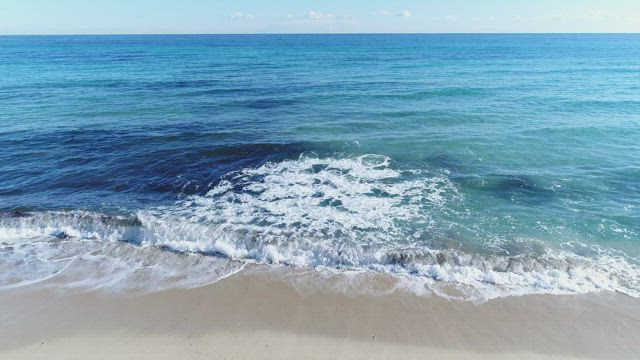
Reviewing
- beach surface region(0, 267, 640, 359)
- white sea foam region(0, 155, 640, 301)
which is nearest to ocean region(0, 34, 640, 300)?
white sea foam region(0, 155, 640, 301)

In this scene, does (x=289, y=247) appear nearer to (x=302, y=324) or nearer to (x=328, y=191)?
(x=302, y=324)

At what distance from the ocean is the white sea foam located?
2.5 inches

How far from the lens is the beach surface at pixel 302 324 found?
7980 millimetres

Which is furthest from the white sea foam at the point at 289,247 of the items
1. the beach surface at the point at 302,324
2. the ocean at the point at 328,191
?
the beach surface at the point at 302,324

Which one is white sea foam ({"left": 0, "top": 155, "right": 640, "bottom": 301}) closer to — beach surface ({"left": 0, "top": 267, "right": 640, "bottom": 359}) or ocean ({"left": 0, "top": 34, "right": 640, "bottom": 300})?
ocean ({"left": 0, "top": 34, "right": 640, "bottom": 300})

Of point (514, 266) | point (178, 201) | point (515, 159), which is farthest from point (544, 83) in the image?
point (178, 201)

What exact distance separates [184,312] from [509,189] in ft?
44.8

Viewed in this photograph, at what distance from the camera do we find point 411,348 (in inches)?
316

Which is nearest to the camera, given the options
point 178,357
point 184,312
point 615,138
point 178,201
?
point 178,357

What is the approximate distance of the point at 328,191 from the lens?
1568 centimetres

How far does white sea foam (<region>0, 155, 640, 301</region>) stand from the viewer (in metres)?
10.3

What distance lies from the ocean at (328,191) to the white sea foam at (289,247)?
0.06 metres

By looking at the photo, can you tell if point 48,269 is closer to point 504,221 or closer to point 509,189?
point 504,221

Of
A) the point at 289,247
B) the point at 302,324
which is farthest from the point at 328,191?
the point at 302,324
